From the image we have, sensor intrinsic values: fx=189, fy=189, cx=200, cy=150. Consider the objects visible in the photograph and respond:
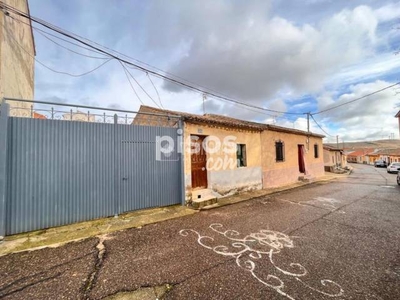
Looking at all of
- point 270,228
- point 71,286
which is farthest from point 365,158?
point 71,286

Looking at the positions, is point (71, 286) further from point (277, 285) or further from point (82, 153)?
point (82, 153)

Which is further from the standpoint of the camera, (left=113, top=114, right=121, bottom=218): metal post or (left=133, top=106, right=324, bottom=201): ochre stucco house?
(left=133, top=106, right=324, bottom=201): ochre stucco house

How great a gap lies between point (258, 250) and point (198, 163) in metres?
4.11

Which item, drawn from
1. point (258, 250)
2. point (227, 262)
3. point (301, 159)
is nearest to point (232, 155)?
point (258, 250)

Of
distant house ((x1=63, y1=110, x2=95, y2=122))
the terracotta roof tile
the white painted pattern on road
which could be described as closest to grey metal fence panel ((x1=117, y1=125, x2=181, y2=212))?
distant house ((x1=63, y1=110, x2=95, y2=122))

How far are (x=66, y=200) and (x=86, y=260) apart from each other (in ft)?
6.96

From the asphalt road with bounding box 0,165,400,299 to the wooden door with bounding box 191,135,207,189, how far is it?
2.19 metres

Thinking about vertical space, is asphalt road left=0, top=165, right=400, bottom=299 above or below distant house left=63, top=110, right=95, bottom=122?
below

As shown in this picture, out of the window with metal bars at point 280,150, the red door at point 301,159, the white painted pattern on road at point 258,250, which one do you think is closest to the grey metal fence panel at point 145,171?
the white painted pattern on road at point 258,250

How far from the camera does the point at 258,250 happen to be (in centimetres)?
349

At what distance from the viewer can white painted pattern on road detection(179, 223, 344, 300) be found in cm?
256

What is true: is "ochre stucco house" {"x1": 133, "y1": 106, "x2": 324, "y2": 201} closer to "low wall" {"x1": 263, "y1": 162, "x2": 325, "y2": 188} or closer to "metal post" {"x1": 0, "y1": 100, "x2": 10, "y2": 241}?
"low wall" {"x1": 263, "y1": 162, "x2": 325, "y2": 188}

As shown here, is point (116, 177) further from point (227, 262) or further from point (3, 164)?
point (227, 262)

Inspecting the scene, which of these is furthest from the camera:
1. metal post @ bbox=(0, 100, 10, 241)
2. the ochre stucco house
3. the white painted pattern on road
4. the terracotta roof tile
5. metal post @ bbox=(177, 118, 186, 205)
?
the ochre stucco house
